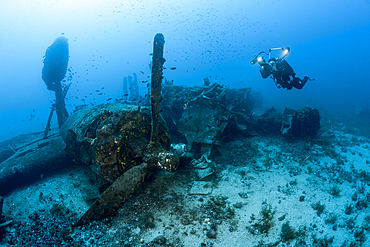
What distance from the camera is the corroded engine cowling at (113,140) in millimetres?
4867

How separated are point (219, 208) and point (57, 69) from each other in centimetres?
1570

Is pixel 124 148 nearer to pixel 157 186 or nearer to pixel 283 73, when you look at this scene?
pixel 157 186

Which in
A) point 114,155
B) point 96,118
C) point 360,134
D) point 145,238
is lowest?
point 360,134

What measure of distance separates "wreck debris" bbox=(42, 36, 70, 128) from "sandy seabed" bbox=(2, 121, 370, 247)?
737 cm

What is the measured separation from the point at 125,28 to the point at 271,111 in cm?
22235

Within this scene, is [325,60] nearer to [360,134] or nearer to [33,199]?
[360,134]

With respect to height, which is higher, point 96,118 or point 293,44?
point 293,44

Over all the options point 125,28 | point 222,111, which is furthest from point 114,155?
point 125,28

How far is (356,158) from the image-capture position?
26.9 ft

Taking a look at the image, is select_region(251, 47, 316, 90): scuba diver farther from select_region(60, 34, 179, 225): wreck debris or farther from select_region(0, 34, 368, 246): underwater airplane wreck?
select_region(60, 34, 179, 225): wreck debris

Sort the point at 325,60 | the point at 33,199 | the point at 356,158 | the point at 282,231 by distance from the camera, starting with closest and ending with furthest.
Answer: the point at 282,231, the point at 33,199, the point at 356,158, the point at 325,60

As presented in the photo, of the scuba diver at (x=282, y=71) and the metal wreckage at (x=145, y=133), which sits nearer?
the metal wreckage at (x=145, y=133)

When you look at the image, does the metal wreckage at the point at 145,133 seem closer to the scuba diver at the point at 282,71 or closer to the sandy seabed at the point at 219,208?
the sandy seabed at the point at 219,208

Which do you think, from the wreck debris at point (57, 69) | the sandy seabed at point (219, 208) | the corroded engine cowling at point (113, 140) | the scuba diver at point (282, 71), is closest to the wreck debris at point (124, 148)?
the corroded engine cowling at point (113, 140)
